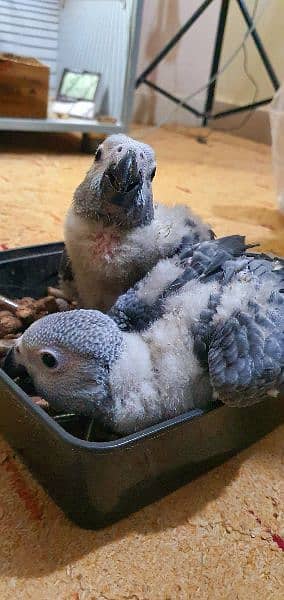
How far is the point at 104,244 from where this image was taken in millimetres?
683

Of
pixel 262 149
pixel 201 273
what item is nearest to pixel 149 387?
pixel 201 273

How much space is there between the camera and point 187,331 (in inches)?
24.0

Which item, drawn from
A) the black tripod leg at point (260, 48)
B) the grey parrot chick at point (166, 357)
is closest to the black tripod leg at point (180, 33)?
the black tripod leg at point (260, 48)

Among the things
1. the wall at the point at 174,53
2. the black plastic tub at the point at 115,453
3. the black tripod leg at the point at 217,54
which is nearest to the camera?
the black plastic tub at the point at 115,453

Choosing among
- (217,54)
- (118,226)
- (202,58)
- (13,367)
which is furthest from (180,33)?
(13,367)

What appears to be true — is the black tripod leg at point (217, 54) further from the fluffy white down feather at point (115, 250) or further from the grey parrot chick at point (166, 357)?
the grey parrot chick at point (166, 357)

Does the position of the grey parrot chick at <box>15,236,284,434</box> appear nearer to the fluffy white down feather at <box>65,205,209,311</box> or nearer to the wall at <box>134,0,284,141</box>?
the fluffy white down feather at <box>65,205,209,311</box>

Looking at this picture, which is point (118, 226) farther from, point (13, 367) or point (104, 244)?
point (13, 367)

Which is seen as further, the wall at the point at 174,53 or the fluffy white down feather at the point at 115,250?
the wall at the point at 174,53

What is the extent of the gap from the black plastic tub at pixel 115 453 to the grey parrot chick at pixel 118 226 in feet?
0.59

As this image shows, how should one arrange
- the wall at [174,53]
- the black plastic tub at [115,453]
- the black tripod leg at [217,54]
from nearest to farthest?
the black plastic tub at [115,453] < the black tripod leg at [217,54] < the wall at [174,53]

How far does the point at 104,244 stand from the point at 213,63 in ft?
6.90

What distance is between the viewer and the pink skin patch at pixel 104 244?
0.68m

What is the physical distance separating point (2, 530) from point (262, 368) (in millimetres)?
302
